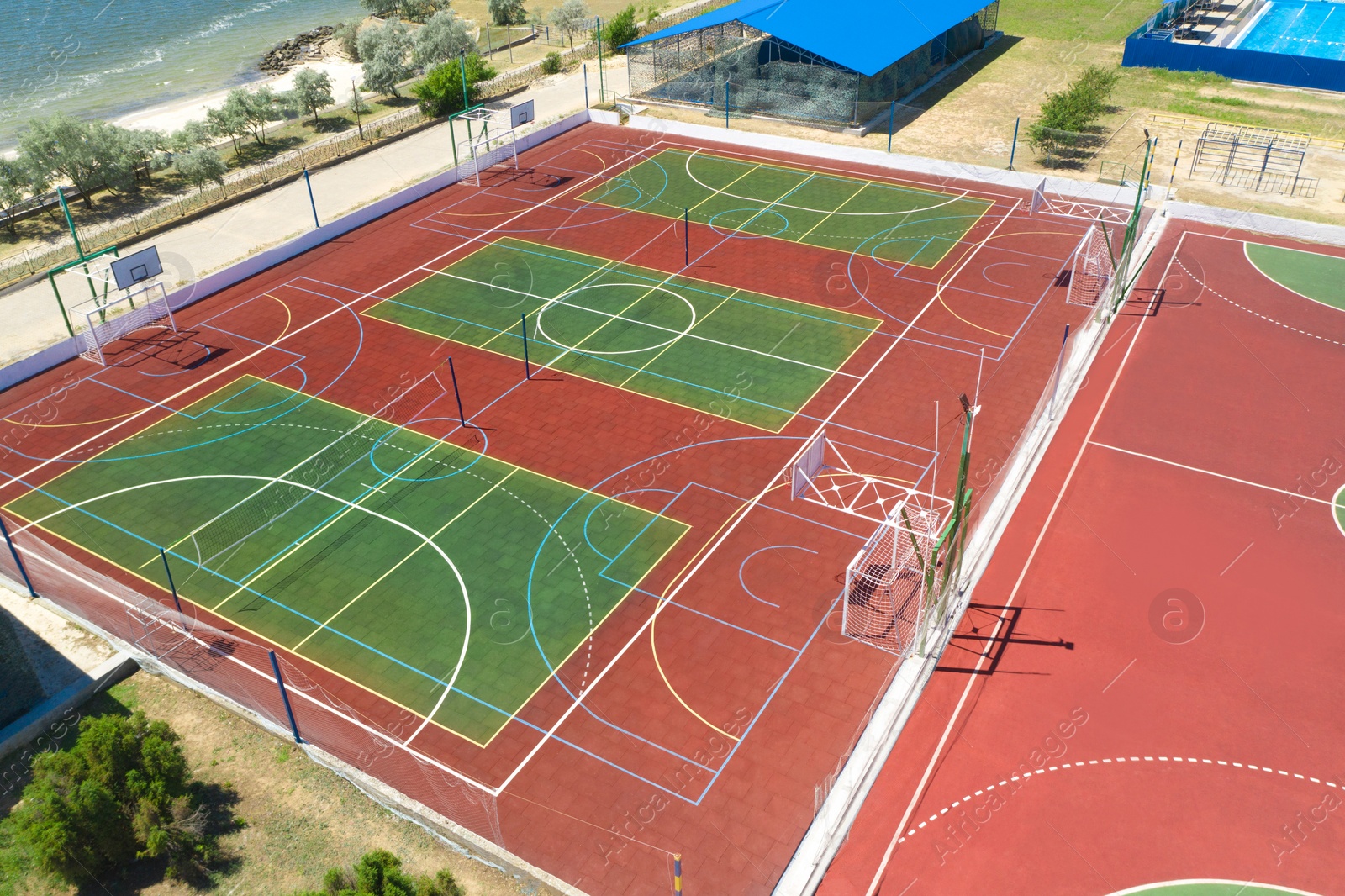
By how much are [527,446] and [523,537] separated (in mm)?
4353

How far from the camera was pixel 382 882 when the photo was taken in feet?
57.5

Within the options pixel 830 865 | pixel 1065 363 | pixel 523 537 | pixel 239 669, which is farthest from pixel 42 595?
pixel 1065 363

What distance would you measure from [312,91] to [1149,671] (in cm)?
5554

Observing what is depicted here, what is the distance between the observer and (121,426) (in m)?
32.7

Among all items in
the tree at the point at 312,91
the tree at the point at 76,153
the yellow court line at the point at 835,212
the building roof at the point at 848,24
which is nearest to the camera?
the yellow court line at the point at 835,212

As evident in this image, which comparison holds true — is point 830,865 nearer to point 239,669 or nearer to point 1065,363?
point 239,669

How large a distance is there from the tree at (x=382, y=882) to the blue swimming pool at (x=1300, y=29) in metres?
77.2

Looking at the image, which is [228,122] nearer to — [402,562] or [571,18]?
[571,18]

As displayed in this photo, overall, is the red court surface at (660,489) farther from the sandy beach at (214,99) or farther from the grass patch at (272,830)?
the sandy beach at (214,99)

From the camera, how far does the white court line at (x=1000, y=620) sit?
64.5 ft

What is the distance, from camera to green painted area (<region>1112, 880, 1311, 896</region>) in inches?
737

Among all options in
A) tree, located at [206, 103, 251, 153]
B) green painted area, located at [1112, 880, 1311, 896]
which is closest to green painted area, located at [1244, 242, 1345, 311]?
green painted area, located at [1112, 880, 1311, 896]

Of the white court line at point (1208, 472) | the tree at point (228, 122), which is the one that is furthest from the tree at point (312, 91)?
the white court line at point (1208, 472)

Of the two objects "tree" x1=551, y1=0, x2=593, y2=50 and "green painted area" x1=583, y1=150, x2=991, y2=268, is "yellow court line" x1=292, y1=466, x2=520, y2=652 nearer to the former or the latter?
"green painted area" x1=583, y1=150, x2=991, y2=268
